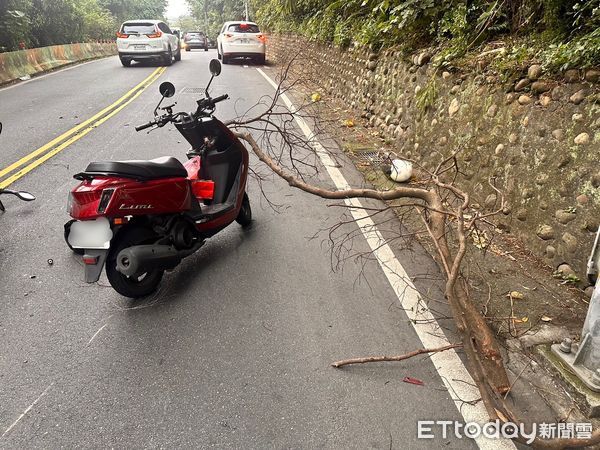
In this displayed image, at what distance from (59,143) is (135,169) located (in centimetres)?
526

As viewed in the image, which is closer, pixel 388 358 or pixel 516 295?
pixel 388 358

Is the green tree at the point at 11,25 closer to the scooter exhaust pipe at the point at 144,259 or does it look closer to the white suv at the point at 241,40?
the white suv at the point at 241,40

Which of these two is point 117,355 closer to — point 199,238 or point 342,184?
point 199,238

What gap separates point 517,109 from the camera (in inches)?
165

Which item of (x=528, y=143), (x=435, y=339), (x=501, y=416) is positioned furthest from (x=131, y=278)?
(x=528, y=143)

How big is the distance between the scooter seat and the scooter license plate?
1.11 ft

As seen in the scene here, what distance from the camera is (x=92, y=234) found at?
299 cm

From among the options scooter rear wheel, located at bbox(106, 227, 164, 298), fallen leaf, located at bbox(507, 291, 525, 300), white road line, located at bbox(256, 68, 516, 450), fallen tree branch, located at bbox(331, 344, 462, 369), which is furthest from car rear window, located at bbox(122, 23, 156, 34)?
fallen tree branch, located at bbox(331, 344, 462, 369)

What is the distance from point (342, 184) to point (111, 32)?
33733 mm

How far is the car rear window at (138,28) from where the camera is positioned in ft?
56.6

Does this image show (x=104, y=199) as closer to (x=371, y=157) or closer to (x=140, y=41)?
(x=371, y=157)

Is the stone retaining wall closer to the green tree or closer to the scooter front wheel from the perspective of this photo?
the scooter front wheel

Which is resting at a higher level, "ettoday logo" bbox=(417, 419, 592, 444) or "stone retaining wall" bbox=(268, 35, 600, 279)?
"stone retaining wall" bbox=(268, 35, 600, 279)

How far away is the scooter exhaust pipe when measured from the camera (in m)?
3.04
